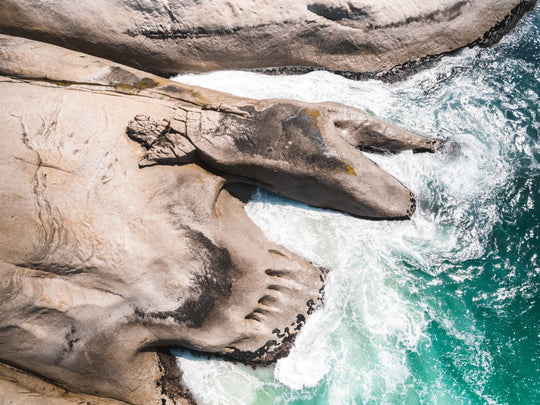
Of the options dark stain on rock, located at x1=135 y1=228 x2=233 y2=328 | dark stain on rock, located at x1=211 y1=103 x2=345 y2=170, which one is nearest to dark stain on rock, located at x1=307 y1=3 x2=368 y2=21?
dark stain on rock, located at x1=211 y1=103 x2=345 y2=170

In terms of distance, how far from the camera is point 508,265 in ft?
19.2

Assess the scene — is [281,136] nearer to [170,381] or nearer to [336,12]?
[336,12]

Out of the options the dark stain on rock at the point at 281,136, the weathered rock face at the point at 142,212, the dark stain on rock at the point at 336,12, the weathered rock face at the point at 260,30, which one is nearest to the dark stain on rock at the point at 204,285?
the weathered rock face at the point at 142,212

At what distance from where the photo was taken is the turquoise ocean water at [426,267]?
213 inches

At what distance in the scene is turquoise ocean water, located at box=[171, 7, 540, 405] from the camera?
5402mm

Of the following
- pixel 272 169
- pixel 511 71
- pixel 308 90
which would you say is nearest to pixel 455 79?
pixel 511 71

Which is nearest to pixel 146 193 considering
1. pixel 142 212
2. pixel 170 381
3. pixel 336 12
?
pixel 142 212

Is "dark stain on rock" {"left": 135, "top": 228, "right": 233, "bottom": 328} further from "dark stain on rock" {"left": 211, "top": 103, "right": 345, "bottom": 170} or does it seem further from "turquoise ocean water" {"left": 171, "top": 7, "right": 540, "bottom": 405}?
"dark stain on rock" {"left": 211, "top": 103, "right": 345, "bottom": 170}

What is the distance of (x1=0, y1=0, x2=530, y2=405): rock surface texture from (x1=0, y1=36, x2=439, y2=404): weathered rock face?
2 centimetres

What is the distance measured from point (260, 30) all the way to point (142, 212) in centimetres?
399

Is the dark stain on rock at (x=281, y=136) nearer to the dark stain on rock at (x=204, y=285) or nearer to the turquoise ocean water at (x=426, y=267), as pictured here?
the turquoise ocean water at (x=426, y=267)

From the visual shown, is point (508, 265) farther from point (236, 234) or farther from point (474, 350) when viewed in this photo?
point (236, 234)

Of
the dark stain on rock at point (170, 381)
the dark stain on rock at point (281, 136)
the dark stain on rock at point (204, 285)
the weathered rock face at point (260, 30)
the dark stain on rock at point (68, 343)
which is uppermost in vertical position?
the weathered rock face at point (260, 30)

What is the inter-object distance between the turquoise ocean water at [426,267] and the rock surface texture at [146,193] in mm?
352
